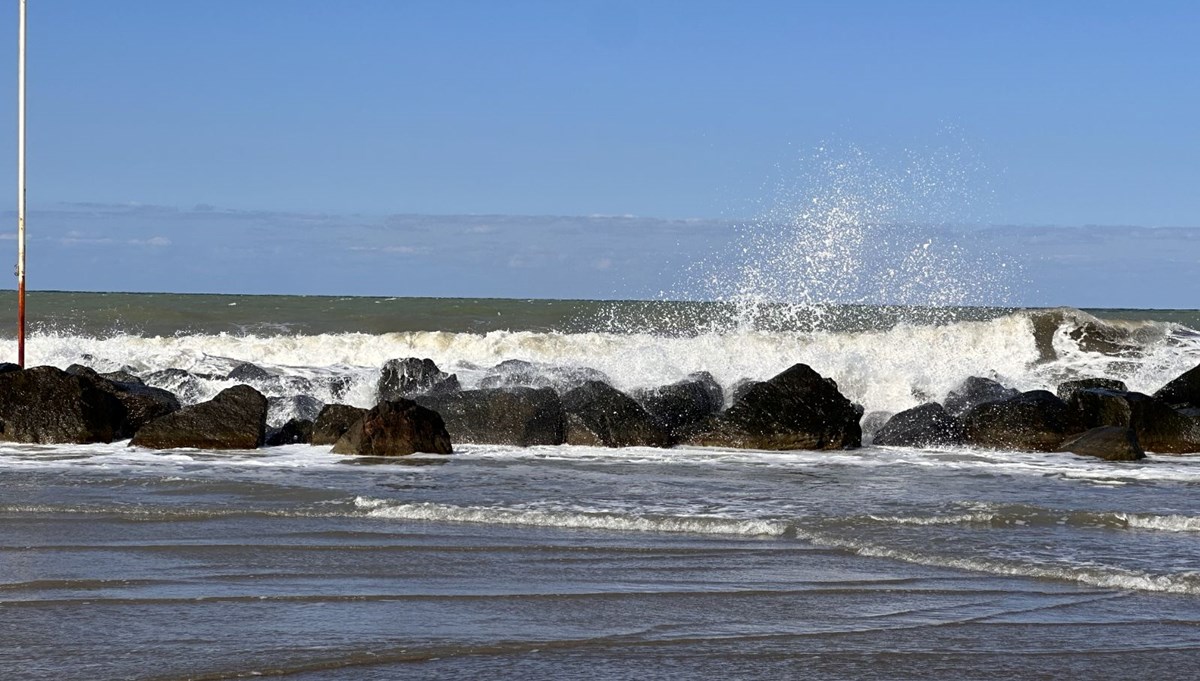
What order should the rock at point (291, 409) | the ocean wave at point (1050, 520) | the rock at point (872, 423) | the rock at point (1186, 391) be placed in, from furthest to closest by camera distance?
the rock at point (1186, 391), the rock at point (291, 409), the rock at point (872, 423), the ocean wave at point (1050, 520)

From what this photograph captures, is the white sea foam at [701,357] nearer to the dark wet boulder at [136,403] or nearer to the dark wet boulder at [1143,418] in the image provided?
the dark wet boulder at [136,403]

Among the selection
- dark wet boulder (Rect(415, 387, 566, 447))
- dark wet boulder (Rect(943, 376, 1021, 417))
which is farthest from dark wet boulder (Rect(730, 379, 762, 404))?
dark wet boulder (Rect(415, 387, 566, 447))

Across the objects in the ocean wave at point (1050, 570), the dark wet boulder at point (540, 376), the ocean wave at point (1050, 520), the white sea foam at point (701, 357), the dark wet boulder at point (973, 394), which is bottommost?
the ocean wave at point (1050, 570)

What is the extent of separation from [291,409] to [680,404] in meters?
4.54

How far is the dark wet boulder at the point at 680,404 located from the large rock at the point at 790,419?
377mm

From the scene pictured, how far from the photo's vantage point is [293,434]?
13883 millimetres

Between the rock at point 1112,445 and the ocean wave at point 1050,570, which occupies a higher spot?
the rock at point 1112,445

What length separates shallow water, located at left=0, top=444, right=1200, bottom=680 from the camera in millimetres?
5117

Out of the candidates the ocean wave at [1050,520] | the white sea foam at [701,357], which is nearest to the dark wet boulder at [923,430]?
the white sea foam at [701,357]

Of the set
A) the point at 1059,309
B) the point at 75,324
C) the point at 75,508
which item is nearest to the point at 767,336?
the point at 1059,309

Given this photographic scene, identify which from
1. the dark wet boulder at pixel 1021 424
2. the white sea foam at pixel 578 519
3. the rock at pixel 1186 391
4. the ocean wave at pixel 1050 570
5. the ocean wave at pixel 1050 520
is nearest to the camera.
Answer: the ocean wave at pixel 1050 570

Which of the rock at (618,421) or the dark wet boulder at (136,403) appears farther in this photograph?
the dark wet boulder at (136,403)

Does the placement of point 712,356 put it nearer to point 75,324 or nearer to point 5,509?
point 5,509

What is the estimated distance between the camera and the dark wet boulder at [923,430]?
47.2 feet
